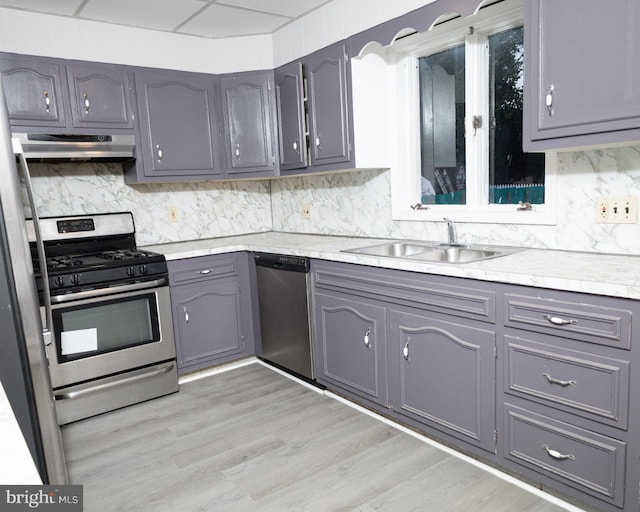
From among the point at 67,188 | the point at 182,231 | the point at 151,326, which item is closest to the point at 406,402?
the point at 151,326

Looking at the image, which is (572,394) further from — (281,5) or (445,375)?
(281,5)

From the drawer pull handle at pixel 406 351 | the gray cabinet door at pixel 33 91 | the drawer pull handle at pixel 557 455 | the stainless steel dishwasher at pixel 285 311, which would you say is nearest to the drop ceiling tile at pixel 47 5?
the gray cabinet door at pixel 33 91

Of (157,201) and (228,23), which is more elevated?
(228,23)

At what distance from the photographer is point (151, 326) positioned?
9.95 feet

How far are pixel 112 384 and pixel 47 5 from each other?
2155 mm

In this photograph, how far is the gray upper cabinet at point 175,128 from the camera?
324 cm

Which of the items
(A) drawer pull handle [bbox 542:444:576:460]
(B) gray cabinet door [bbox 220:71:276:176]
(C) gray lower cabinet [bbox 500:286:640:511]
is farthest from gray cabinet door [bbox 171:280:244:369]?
(A) drawer pull handle [bbox 542:444:576:460]

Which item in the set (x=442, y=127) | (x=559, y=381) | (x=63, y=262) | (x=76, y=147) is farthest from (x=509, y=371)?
(x=76, y=147)

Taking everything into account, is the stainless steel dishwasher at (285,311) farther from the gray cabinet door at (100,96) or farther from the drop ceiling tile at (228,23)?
the drop ceiling tile at (228,23)

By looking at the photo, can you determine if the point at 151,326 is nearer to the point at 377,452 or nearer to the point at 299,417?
the point at 299,417

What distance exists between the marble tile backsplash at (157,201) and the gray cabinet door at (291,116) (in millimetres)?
656

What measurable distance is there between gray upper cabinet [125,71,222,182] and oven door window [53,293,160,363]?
2.88 ft

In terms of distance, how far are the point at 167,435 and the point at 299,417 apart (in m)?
0.69

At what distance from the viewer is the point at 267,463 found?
88.8 inches
